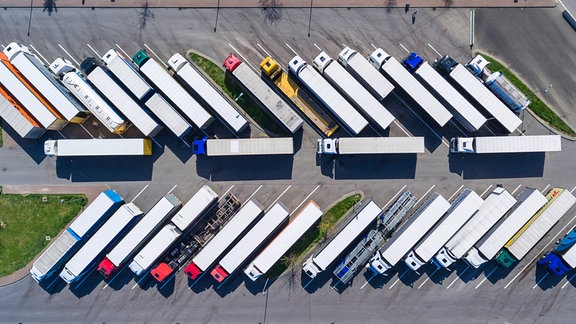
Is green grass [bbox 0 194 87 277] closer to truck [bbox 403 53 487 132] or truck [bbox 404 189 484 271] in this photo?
truck [bbox 404 189 484 271]

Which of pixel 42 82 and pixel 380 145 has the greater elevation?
pixel 42 82

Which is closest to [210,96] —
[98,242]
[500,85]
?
[98,242]

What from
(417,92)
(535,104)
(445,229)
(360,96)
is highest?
(360,96)

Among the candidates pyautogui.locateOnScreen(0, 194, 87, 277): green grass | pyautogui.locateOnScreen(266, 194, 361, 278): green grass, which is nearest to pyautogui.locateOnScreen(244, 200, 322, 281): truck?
pyautogui.locateOnScreen(266, 194, 361, 278): green grass

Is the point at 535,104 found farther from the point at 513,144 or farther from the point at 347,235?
the point at 347,235

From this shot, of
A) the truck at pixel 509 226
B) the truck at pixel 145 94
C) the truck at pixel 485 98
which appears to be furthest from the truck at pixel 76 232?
the truck at pixel 509 226

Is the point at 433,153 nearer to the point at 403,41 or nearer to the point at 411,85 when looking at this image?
the point at 411,85

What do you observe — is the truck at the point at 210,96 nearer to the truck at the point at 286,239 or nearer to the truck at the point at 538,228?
the truck at the point at 286,239

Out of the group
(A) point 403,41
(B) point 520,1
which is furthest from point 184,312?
(B) point 520,1
